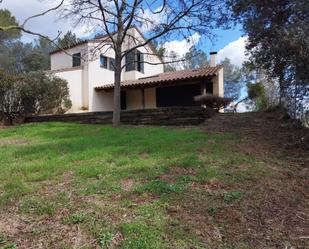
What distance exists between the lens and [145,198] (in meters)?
3.91

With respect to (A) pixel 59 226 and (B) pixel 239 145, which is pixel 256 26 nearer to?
(B) pixel 239 145

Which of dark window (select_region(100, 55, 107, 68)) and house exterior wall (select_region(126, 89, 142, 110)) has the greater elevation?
dark window (select_region(100, 55, 107, 68))

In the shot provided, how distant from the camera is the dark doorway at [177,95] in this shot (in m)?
18.2

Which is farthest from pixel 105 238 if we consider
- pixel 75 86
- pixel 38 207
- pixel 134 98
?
pixel 134 98

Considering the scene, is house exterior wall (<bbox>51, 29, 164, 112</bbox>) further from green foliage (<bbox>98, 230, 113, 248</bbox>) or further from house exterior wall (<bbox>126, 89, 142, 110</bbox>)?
green foliage (<bbox>98, 230, 113, 248</bbox>)

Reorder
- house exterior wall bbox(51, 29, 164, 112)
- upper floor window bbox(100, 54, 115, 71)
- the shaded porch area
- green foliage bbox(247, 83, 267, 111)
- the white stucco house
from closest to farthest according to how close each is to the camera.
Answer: green foliage bbox(247, 83, 267, 111), the shaded porch area, the white stucco house, house exterior wall bbox(51, 29, 164, 112), upper floor window bbox(100, 54, 115, 71)

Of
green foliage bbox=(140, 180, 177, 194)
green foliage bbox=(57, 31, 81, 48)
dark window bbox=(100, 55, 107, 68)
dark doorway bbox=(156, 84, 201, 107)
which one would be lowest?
green foliage bbox=(140, 180, 177, 194)

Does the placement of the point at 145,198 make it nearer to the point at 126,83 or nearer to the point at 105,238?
the point at 105,238

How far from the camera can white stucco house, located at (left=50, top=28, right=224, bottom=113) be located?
17.4 meters

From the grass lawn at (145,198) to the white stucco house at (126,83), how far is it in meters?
11.4

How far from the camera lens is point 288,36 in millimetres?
5840

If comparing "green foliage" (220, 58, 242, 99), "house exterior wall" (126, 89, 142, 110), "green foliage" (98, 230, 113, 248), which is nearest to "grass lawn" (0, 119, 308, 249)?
"green foliage" (98, 230, 113, 248)

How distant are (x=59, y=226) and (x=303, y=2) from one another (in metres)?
5.26

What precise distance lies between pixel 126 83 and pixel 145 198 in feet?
50.6
